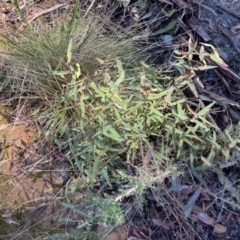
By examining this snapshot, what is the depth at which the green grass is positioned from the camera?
138 centimetres

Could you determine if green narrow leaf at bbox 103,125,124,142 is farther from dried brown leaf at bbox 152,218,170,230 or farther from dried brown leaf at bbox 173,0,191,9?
dried brown leaf at bbox 173,0,191,9

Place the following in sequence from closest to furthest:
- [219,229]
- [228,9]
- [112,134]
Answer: [112,134], [219,229], [228,9]

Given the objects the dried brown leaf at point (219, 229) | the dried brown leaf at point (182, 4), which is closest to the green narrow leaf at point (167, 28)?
the dried brown leaf at point (182, 4)

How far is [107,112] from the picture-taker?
147 cm

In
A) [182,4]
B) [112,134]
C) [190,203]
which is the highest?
[182,4]

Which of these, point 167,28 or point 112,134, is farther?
point 167,28

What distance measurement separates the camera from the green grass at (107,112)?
138cm

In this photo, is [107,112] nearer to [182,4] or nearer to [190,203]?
[190,203]

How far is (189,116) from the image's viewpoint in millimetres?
1521

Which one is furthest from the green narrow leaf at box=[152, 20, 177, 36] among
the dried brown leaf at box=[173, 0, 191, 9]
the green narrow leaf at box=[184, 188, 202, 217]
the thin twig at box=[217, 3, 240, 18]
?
the green narrow leaf at box=[184, 188, 202, 217]

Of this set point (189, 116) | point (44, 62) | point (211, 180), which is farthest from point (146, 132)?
point (44, 62)

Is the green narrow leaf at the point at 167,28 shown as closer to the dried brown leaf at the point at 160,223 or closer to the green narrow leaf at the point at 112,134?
the green narrow leaf at the point at 112,134

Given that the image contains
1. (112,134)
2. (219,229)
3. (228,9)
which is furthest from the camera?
(228,9)

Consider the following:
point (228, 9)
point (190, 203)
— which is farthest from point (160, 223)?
point (228, 9)
